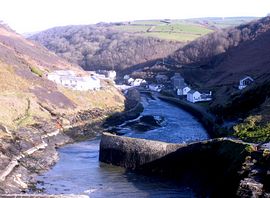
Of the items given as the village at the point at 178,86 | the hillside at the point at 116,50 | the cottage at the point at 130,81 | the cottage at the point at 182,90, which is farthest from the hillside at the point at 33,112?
the hillside at the point at 116,50

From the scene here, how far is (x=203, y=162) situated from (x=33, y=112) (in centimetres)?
2807

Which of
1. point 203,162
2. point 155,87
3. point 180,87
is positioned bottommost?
point 155,87

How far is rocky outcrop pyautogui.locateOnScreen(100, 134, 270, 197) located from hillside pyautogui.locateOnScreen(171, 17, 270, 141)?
3.61 metres

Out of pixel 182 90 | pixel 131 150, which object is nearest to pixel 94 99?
pixel 182 90

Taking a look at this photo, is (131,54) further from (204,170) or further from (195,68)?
(204,170)

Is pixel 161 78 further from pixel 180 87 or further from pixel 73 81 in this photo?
pixel 73 81

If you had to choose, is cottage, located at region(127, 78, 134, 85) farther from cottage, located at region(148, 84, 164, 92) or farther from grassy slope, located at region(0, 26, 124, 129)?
grassy slope, located at region(0, 26, 124, 129)

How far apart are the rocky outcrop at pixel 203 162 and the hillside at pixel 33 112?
6.95 m

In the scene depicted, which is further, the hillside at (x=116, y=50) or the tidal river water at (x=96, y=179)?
the hillside at (x=116, y=50)

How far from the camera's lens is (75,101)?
71.9 meters

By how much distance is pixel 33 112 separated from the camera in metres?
60.5

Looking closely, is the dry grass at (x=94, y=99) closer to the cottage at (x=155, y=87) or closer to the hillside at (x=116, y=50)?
the cottage at (x=155, y=87)

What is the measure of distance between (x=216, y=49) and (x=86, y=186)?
98.7m

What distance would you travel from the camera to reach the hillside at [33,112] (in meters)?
42.2
